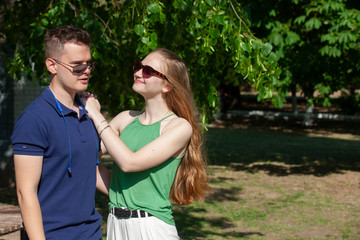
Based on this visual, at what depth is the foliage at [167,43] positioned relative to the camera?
4.37 m

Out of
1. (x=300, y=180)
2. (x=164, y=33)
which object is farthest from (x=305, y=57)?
(x=164, y=33)

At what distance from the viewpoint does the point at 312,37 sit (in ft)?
32.8

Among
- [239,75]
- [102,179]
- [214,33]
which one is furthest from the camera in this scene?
[239,75]

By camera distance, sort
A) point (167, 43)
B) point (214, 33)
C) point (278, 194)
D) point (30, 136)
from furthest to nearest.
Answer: point (278, 194) < point (167, 43) < point (214, 33) < point (30, 136)

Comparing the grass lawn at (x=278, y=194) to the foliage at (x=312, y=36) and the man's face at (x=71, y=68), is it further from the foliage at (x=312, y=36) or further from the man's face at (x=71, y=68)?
the man's face at (x=71, y=68)

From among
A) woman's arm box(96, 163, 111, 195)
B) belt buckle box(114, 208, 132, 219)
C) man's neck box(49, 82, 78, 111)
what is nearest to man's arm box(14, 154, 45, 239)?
man's neck box(49, 82, 78, 111)

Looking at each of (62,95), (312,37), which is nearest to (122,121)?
(62,95)

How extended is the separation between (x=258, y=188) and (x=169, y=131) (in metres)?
7.12

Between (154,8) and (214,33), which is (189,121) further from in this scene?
(154,8)

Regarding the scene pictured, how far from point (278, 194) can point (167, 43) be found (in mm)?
4865

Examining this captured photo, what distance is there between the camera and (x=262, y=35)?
939 centimetres

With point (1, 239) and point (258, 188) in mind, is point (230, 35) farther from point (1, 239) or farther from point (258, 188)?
point (258, 188)

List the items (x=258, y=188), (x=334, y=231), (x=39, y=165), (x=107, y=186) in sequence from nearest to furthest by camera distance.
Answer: (x=39, y=165)
(x=107, y=186)
(x=334, y=231)
(x=258, y=188)

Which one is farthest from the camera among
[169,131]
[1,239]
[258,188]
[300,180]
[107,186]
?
[300,180]
